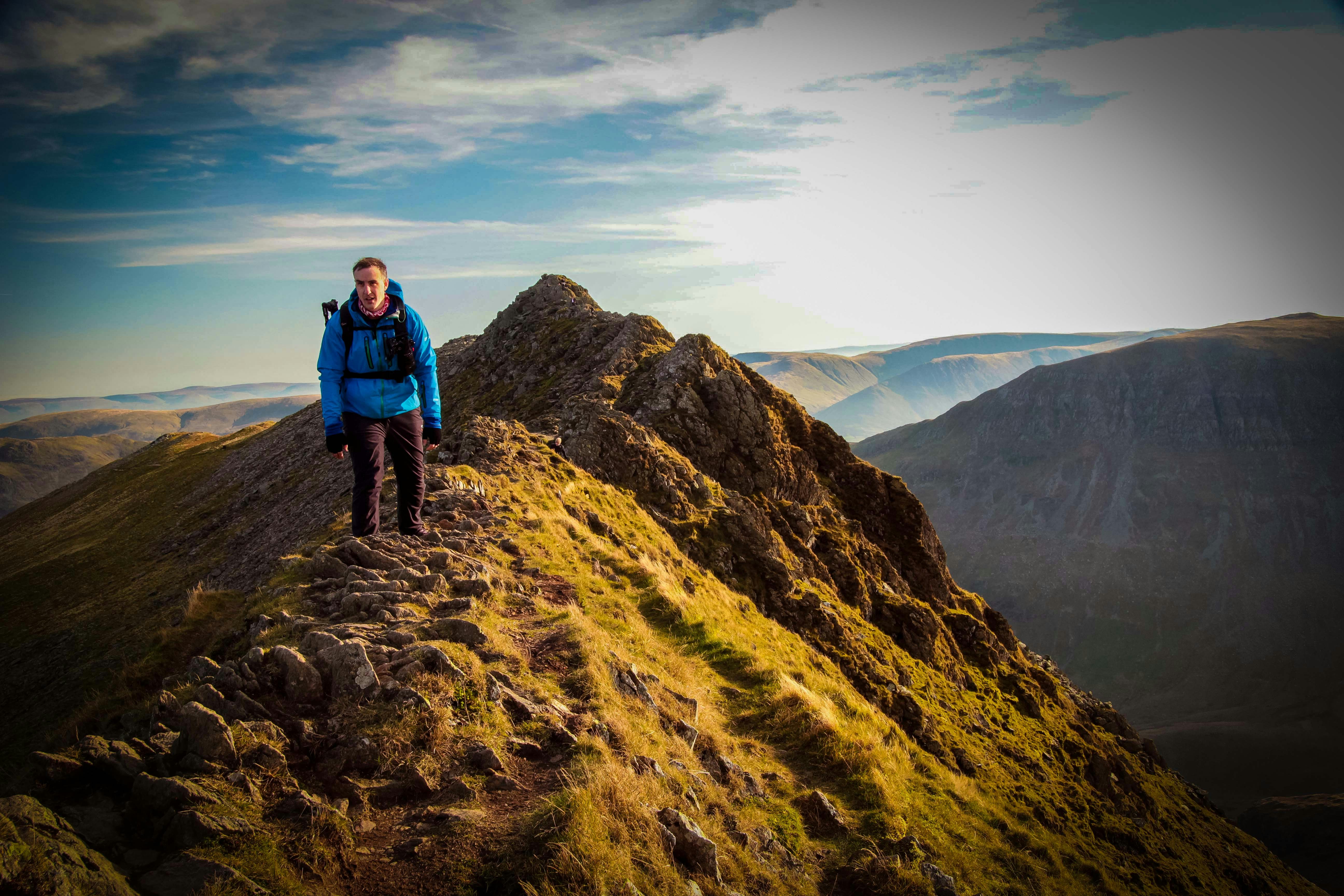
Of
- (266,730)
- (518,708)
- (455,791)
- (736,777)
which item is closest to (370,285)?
(266,730)

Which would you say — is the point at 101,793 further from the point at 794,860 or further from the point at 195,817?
the point at 794,860

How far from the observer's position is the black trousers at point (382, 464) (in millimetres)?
11281

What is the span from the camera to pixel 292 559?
1137 centimetres

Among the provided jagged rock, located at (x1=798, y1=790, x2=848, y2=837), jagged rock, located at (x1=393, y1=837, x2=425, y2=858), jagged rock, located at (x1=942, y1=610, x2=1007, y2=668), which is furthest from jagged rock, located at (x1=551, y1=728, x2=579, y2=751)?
jagged rock, located at (x1=942, y1=610, x2=1007, y2=668)

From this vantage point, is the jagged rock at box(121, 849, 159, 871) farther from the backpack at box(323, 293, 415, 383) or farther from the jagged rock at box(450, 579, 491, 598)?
the backpack at box(323, 293, 415, 383)

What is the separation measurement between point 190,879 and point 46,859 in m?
0.93

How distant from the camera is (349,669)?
24.8 feet

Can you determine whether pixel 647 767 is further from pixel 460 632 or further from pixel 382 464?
pixel 382 464

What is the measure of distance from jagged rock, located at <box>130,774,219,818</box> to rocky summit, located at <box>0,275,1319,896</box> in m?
0.02

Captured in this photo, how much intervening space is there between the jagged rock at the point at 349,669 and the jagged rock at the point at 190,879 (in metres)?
2.26

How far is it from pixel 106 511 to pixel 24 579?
1608 centimetres

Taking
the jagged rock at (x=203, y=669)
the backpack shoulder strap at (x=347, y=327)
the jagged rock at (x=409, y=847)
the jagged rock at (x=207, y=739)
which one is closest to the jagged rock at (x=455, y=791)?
the jagged rock at (x=409, y=847)

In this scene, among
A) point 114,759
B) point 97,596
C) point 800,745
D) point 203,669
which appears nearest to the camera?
point 114,759

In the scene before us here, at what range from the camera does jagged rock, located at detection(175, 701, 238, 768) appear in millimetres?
6254
